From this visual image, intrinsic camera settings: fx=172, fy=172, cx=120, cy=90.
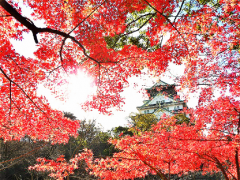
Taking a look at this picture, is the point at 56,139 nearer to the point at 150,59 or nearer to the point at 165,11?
the point at 150,59

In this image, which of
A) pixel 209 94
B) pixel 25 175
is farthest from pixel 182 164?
pixel 25 175

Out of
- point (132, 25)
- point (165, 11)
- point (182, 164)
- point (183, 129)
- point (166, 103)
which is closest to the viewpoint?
point (165, 11)

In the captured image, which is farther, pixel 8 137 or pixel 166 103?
pixel 166 103

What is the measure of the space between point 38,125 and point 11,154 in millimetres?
12366

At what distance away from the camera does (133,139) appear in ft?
23.9

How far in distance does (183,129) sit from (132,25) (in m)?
4.94

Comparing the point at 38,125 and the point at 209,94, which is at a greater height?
the point at 209,94

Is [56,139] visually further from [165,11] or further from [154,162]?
[165,11]

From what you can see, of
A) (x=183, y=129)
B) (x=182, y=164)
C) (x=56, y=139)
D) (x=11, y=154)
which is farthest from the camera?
(x=11, y=154)

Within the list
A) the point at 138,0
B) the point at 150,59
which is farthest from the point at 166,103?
the point at 138,0

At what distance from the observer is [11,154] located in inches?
599

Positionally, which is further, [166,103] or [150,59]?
[166,103]

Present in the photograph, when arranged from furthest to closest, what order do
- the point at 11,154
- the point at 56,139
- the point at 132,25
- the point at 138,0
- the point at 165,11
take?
1. the point at 11,154
2. the point at 132,25
3. the point at 56,139
4. the point at 165,11
5. the point at 138,0

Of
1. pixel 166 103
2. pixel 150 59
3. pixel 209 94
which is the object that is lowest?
pixel 209 94
